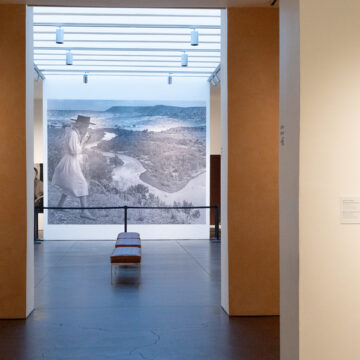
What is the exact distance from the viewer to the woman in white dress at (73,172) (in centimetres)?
1903

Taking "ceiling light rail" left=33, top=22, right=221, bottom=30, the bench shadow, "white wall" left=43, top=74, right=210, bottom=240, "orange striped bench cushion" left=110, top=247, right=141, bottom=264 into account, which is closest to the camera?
the bench shadow

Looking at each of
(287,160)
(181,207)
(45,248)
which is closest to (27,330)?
(287,160)

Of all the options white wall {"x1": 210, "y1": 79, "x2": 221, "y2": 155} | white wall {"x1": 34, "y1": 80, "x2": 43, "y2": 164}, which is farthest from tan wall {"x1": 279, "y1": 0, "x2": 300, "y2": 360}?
white wall {"x1": 34, "y1": 80, "x2": 43, "y2": 164}

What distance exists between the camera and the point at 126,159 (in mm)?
19438

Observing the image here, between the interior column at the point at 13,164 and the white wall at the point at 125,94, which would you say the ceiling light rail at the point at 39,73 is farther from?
the interior column at the point at 13,164

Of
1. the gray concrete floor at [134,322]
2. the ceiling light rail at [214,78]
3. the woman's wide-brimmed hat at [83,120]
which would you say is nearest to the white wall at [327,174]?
the gray concrete floor at [134,322]

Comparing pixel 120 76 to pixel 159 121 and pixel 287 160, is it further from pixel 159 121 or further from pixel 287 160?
pixel 287 160

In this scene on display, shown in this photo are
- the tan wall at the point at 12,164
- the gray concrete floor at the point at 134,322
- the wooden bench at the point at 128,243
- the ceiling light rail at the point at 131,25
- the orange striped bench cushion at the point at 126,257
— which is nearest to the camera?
the gray concrete floor at the point at 134,322

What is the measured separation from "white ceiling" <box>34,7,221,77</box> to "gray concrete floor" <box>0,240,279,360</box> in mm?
5845

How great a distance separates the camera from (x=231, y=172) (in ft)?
26.2

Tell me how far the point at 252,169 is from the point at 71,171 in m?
12.1

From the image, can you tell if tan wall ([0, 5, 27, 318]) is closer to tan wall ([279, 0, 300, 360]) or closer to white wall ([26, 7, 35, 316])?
white wall ([26, 7, 35, 316])

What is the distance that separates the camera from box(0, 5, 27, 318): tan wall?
7699 millimetres

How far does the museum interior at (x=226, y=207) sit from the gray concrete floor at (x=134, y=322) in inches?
1.4
